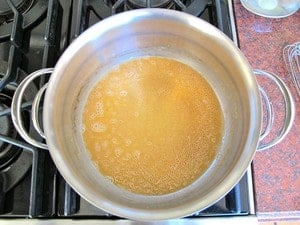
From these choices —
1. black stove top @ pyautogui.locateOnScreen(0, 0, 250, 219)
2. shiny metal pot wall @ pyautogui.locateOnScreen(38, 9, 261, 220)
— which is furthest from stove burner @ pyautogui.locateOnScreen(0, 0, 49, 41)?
shiny metal pot wall @ pyautogui.locateOnScreen(38, 9, 261, 220)

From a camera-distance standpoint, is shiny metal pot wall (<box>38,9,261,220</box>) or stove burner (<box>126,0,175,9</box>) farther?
stove burner (<box>126,0,175,9</box>)

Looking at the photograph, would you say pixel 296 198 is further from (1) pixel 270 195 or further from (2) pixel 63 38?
(2) pixel 63 38

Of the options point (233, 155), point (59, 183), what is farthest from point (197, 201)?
point (59, 183)

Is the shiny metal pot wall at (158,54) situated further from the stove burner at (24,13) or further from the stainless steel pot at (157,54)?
the stove burner at (24,13)

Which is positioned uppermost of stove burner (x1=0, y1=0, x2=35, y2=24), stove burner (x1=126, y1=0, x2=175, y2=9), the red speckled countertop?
stove burner (x1=126, y1=0, x2=175, y2=9)

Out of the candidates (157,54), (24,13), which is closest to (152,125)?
(157,54)

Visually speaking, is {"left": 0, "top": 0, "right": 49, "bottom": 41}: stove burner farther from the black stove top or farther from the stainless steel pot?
the stainless steel pot
